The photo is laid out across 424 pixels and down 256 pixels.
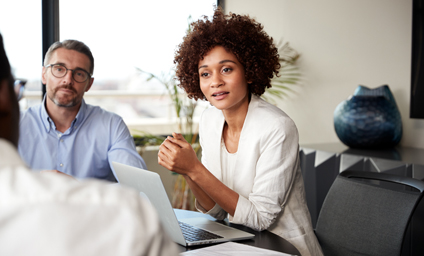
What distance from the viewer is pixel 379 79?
3.15 meters

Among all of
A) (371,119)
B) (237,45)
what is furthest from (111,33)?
(371,119)

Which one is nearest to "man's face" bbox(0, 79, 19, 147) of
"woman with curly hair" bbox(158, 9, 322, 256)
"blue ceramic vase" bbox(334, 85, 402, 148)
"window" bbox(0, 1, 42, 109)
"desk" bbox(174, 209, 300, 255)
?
"desk" bbox(174, 209, 300, 255)

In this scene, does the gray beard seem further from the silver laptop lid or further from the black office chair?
the black office chair

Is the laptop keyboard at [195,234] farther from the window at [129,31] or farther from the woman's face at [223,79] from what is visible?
the window at [129,31]

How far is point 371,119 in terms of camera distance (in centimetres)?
280

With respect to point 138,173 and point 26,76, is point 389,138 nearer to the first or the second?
point 138,173

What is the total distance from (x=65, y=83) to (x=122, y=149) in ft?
1.37

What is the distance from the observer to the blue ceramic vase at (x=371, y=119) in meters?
2.79

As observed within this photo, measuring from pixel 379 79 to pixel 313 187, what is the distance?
1015mm

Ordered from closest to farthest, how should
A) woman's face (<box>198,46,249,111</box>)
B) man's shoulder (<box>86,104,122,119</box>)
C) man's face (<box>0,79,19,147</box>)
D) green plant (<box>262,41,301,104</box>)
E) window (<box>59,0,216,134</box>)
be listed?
man's face (<box>0,79,19,147</box>) < woman's face (<box>198,46,249,111</box>) < man's shoulder (<box>86,104,122,119</box>) < window (<box>59,0,216,134</box>) < green plant (<box>262,41,301,104</box>)

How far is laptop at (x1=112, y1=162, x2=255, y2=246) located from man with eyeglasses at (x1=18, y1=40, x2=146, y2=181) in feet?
2.19

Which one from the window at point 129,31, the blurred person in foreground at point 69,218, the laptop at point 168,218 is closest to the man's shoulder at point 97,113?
the laptop at point 168,218

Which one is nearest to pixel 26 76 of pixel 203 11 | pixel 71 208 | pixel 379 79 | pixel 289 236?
pixel 203 11

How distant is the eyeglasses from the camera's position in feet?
6.32
